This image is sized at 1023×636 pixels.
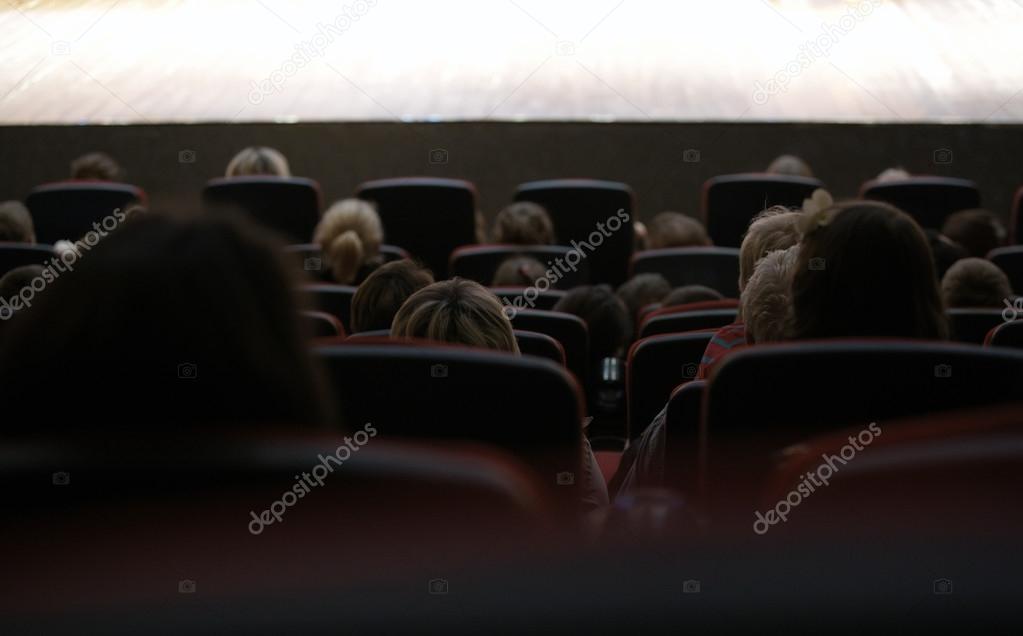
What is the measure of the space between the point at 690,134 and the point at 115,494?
A: 4194mm

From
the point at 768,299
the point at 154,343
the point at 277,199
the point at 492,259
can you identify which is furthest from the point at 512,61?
the point at 154,343

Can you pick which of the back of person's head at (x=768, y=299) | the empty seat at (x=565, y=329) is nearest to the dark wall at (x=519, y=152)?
the empty seat at (x=565, y=329)

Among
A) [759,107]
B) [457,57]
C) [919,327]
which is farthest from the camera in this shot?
[457,57]

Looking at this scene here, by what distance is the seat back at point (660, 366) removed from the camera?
1605mm

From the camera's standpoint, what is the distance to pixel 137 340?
57 cm

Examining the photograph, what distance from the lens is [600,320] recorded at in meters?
2.12

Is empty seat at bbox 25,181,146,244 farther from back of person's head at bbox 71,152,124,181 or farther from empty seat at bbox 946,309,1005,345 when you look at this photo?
empty seat at bbox 946,309,1005,345

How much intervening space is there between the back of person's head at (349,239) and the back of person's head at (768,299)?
1340 millimetres

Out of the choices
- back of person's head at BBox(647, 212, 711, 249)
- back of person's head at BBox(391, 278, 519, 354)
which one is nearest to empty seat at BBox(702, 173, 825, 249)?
back of person's head at BBox(647, 212, 711, 249)

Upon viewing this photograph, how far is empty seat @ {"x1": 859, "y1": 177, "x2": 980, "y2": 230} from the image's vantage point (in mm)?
3438

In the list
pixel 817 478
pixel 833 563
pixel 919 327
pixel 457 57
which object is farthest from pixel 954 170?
pixel 833 563

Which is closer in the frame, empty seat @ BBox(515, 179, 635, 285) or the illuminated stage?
empty seat @ BBox(515, 179, 635, 285)

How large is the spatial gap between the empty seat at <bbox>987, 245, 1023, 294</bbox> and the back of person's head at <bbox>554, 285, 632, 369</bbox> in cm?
93

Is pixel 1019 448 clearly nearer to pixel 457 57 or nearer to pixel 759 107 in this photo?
pixel 759 107
